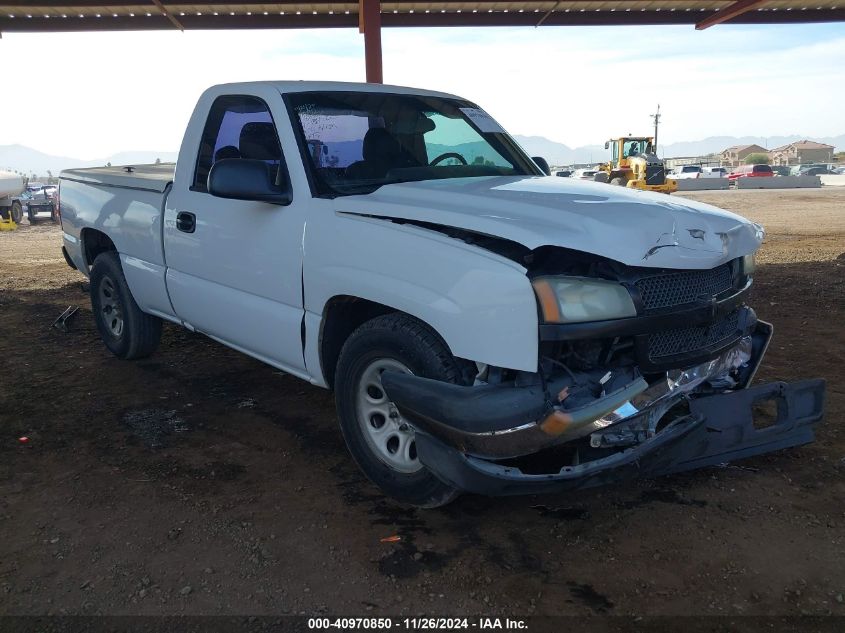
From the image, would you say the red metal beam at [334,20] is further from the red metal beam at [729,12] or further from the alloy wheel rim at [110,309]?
the alloy wheel rim at [110,309]

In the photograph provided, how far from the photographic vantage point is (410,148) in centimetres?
416

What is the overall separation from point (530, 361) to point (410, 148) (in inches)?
77.2

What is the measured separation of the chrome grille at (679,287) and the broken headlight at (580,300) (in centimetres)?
12

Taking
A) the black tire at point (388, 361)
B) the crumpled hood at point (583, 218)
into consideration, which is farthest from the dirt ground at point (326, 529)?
the crumpled hood at point (583, 218)

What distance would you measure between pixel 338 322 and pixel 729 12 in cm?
1206

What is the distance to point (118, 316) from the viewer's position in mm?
5895

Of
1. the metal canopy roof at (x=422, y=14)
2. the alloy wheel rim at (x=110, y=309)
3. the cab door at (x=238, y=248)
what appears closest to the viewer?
the cab door at (x=238, y=248)

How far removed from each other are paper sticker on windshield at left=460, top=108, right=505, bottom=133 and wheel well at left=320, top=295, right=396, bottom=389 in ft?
5.85

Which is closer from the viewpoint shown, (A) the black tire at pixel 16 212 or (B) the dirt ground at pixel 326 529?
(B) the dirt ground at pixel 326 529

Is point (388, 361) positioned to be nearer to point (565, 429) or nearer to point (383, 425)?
point (383, 425)

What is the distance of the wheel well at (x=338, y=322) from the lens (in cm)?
349

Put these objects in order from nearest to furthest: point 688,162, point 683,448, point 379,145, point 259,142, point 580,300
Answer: point 580,300 < point 683,448 < point 379,145 < point 259,142 < point 688,162

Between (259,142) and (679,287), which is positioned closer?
(679,287)

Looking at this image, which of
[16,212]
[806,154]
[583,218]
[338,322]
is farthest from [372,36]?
[806,154]
